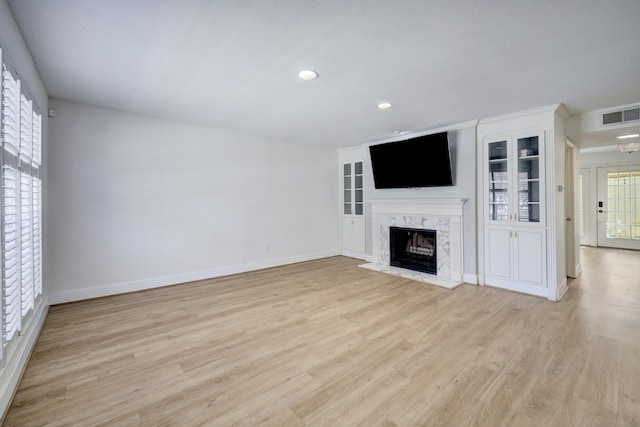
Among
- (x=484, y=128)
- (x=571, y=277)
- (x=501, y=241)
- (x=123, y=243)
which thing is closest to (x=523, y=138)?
(x=484, y=128)

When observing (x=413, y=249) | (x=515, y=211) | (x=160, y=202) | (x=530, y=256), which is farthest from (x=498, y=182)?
(x=160, y=202)

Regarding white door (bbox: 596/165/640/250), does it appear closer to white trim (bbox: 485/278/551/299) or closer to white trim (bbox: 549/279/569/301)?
white trim (bbox: 549/279/569/301)

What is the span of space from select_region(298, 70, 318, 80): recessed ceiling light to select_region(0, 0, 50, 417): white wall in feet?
6.46

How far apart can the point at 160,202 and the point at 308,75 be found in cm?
292

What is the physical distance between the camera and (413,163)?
15.2 feet

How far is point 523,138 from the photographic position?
3713 millimetres

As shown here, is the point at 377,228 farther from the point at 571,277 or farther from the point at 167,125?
A: the point at 167,125

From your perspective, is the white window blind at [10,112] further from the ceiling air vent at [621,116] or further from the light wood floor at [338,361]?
the ceiling air vent at [621,116]

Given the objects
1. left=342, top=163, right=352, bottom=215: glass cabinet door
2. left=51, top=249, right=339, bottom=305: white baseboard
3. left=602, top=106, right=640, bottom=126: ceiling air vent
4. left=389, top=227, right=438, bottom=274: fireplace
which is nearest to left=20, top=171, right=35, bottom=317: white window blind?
left=51, top=249, right=339, bottom=305: white baseboard

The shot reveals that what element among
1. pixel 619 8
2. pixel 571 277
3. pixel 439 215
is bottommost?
pixel 571 277

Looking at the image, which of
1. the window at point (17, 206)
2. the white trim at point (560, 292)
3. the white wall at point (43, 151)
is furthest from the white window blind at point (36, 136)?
the white trim at point (560, 292)

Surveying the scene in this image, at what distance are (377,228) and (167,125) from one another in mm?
3997

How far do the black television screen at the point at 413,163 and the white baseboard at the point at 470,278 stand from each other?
1417 millimetres

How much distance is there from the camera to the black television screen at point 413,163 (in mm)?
4266
